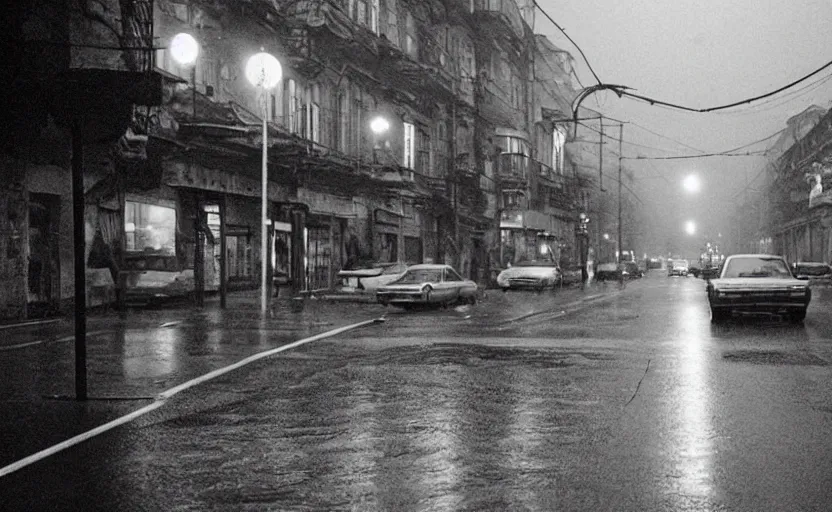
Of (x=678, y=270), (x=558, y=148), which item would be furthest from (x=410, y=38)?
(x=678, y=270)

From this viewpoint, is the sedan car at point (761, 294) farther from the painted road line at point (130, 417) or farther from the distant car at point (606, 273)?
the distant car at point (606, 273)

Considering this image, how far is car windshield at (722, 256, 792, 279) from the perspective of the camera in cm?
1875

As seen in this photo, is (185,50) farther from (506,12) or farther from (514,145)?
(506,12)

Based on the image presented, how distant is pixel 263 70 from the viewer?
24484 millimetres

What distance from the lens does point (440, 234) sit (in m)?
45.4

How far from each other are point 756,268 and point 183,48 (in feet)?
53.8

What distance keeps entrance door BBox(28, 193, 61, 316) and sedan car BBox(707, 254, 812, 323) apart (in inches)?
613

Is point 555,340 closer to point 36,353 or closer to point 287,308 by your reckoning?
point 36,353

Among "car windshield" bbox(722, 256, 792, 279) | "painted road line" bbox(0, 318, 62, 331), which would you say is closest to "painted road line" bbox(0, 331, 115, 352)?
"painted road line" bbox(0, 318, 62, 331)

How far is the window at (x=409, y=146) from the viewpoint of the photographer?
133 feet

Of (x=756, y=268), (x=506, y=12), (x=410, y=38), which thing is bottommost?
(x=756, y=268)

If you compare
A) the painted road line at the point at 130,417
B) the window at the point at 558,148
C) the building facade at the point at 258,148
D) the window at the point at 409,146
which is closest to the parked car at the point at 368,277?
the building facade at the point at 258,148

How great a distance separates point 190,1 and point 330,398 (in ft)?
63.8

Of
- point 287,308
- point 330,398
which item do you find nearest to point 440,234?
point 287,308
